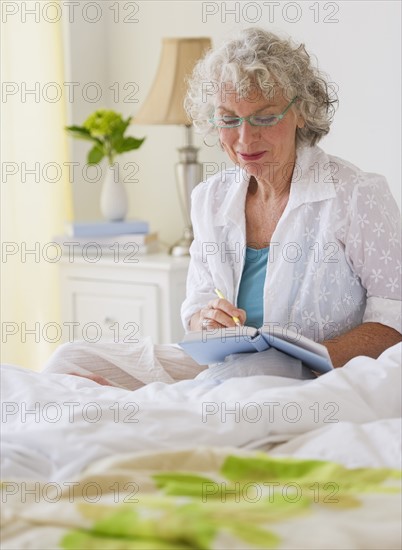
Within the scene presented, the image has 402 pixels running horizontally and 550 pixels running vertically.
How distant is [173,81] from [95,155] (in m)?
0.39

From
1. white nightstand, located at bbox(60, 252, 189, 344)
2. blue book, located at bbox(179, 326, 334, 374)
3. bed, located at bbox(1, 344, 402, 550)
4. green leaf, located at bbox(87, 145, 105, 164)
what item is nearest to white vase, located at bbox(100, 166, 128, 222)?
green leaf, located at bbox(87, 145, 105, 164)

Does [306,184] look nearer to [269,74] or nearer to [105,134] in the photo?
[269,74]

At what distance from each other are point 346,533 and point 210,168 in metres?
2.61

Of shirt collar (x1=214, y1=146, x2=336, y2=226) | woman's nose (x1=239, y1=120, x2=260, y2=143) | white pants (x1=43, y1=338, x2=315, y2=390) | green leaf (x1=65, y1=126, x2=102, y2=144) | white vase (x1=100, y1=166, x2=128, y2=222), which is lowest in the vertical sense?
white pants (x1=43, y1=338, x2=315, y2=390)

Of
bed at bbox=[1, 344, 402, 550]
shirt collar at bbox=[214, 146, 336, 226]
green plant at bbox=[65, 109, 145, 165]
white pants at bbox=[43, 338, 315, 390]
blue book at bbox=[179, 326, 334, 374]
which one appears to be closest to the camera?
bed at bbox=[1, 344, 402, 550]

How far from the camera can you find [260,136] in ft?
6.86

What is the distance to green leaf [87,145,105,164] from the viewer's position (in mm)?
3393

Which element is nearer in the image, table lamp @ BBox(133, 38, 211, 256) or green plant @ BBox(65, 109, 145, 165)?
table lamp @ BBox(133, 38, 211, 256)

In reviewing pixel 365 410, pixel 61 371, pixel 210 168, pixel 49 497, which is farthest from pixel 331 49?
pixel 49 497

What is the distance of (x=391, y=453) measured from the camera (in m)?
1.25

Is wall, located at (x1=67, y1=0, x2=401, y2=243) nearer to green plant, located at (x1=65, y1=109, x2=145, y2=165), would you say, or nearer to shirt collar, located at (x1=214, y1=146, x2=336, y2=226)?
green plant, located at (x1=65, y1=109, x2=145, y2=165)

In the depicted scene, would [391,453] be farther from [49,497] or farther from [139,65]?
[139,65]

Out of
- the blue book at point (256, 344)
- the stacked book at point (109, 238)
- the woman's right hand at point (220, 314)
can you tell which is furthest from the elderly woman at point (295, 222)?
the stacked book at point (109, 238)

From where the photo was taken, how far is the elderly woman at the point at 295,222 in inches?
80.4
